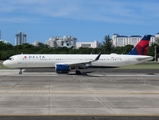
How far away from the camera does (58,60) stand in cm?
A: 3894

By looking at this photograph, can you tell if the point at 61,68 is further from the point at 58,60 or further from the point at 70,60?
the point at 70,60

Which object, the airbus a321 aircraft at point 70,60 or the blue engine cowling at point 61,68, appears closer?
the blue engine cowling at point 61,68

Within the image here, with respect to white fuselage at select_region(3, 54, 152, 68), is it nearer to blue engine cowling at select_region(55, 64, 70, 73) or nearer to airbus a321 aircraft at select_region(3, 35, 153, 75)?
airbus a321 aircraft at select_region(3, 35, 153, 75)

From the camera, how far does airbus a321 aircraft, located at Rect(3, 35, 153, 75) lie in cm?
3758

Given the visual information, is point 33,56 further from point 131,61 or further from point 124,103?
point 124,103

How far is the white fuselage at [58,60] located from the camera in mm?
38188

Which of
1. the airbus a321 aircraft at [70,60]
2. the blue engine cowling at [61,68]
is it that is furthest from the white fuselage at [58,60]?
the blue engine cowling at [61,68]

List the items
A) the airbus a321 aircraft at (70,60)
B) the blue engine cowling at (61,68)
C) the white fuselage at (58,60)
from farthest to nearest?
the white fuselage at (58,60), the airbus a321 aircraft at (70,60), the blue engine cowling at (61,68)

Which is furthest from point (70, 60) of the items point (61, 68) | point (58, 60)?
point (61, 68)

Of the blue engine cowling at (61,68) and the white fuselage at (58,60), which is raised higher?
the white fuselage at (58,60)

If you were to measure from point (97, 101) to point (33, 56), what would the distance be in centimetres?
2513

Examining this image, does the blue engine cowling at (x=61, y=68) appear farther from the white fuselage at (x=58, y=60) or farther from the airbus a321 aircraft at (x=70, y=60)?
the white fuselage at (x=58, y=60)

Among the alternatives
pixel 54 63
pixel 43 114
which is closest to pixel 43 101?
pixel 43 114

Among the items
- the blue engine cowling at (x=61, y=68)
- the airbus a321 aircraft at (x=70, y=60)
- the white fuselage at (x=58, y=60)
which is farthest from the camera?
the white fuselage at (x=58, y=60)
